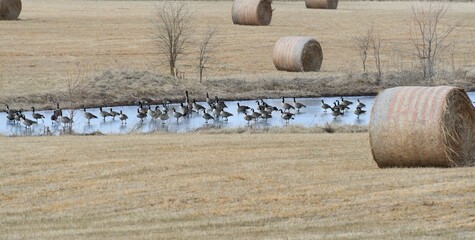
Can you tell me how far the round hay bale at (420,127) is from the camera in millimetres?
20328

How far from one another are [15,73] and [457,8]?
41.2 metres

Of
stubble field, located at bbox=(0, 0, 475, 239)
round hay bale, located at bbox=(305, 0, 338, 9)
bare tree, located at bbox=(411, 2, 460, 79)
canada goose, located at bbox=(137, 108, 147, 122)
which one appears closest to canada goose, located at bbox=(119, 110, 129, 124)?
canada goose, located at bbox=(137, 108, 147, 122)

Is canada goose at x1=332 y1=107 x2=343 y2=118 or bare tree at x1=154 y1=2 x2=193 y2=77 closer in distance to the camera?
canada goose at x1=332 y1=107 x2=343 y2=118

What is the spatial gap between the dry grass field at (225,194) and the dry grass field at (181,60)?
17643mm

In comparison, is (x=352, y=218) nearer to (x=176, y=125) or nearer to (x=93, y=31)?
(x=176, y=125)

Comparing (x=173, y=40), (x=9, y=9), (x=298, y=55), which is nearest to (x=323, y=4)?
(x=9, y=9)

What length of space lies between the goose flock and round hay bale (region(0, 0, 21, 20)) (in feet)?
75.8

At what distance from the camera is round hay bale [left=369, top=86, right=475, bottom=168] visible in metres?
20.3

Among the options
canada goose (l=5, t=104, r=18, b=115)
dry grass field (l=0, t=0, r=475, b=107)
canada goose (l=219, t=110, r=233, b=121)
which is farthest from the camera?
dry grass field (l=0, t=0, r=475, b=107)

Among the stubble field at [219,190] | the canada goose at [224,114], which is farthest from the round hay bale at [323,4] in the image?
the canada goose at [224,114]

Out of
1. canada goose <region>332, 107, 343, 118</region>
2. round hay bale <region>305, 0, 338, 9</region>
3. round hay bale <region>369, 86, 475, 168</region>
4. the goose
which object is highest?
round hay bale <region>369, 86, 475, 168</region>

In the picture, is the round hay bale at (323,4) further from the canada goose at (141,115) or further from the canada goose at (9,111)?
the canada goose at (141,115)

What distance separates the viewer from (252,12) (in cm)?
6362

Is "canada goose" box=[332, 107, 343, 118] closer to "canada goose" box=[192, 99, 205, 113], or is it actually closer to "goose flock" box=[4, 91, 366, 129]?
"goose flock" box=[4, 91, 366, 129]
